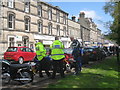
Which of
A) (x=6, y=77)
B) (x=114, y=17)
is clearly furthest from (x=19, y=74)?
(x=114, y=17)

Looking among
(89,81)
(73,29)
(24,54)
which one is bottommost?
(89,81)

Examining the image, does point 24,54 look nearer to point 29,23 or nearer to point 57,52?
point 29,23

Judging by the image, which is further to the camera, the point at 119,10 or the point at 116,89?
the point at 119,10

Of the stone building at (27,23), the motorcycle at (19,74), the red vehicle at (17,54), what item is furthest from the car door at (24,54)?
the motorcycle at (19,74)

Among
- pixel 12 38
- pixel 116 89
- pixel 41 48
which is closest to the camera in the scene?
pixel 116 89

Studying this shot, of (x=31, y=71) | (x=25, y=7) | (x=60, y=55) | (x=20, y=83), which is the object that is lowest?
(x=20, y=83)

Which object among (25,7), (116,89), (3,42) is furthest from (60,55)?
(25,7)

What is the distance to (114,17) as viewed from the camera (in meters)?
15.4

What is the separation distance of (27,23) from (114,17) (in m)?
16.0

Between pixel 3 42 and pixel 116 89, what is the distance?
1913 centimetres

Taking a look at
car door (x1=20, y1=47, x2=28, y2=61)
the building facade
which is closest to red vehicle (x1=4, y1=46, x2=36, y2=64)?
car door (x1=20, y1=47, x2=28, y2=61)

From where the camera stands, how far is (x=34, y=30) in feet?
94.7

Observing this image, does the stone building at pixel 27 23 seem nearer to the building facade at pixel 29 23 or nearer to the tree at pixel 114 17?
the building facade at pixel 29 23

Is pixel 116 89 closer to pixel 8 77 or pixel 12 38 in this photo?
pixel 8 77
